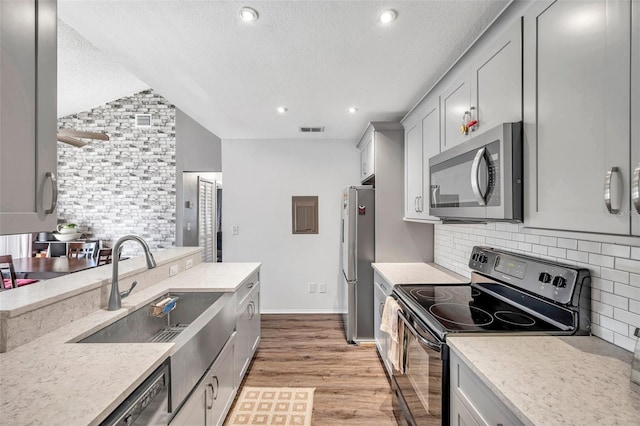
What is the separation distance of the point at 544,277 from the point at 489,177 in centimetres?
58

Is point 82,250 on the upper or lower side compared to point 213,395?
upper

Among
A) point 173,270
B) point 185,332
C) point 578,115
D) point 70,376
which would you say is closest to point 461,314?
point 578,115

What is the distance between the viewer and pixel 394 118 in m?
3.14

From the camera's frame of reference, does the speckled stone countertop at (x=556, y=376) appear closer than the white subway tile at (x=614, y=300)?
Yes

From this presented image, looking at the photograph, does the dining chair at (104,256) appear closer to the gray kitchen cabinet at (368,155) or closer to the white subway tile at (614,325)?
the gray kitchen cabinet at (368,155)

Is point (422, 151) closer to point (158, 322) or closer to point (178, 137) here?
point (158, 322)

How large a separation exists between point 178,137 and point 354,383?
5029 mm

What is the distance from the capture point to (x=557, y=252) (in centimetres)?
147

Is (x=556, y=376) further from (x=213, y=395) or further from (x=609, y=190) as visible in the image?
(x=213, y=395)

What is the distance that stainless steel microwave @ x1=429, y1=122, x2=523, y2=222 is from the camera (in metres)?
1.22

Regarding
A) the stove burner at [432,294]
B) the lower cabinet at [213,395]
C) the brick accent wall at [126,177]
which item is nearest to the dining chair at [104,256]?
the brick accent wall at [126,177]

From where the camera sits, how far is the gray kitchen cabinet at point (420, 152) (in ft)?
7.21

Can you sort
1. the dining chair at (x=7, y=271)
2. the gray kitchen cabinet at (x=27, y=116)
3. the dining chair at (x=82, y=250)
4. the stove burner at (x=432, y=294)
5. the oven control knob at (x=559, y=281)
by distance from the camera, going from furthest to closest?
the dining chair at (x=82, y=250), the dining chair at (x=7, y=271), the stove burner at (x=432, y=294), the oven control knob at (x=559, y=281), the gray kitchen cabinet at (x=27, y=116)

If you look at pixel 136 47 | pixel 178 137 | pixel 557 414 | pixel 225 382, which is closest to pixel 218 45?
pixel 136 47
